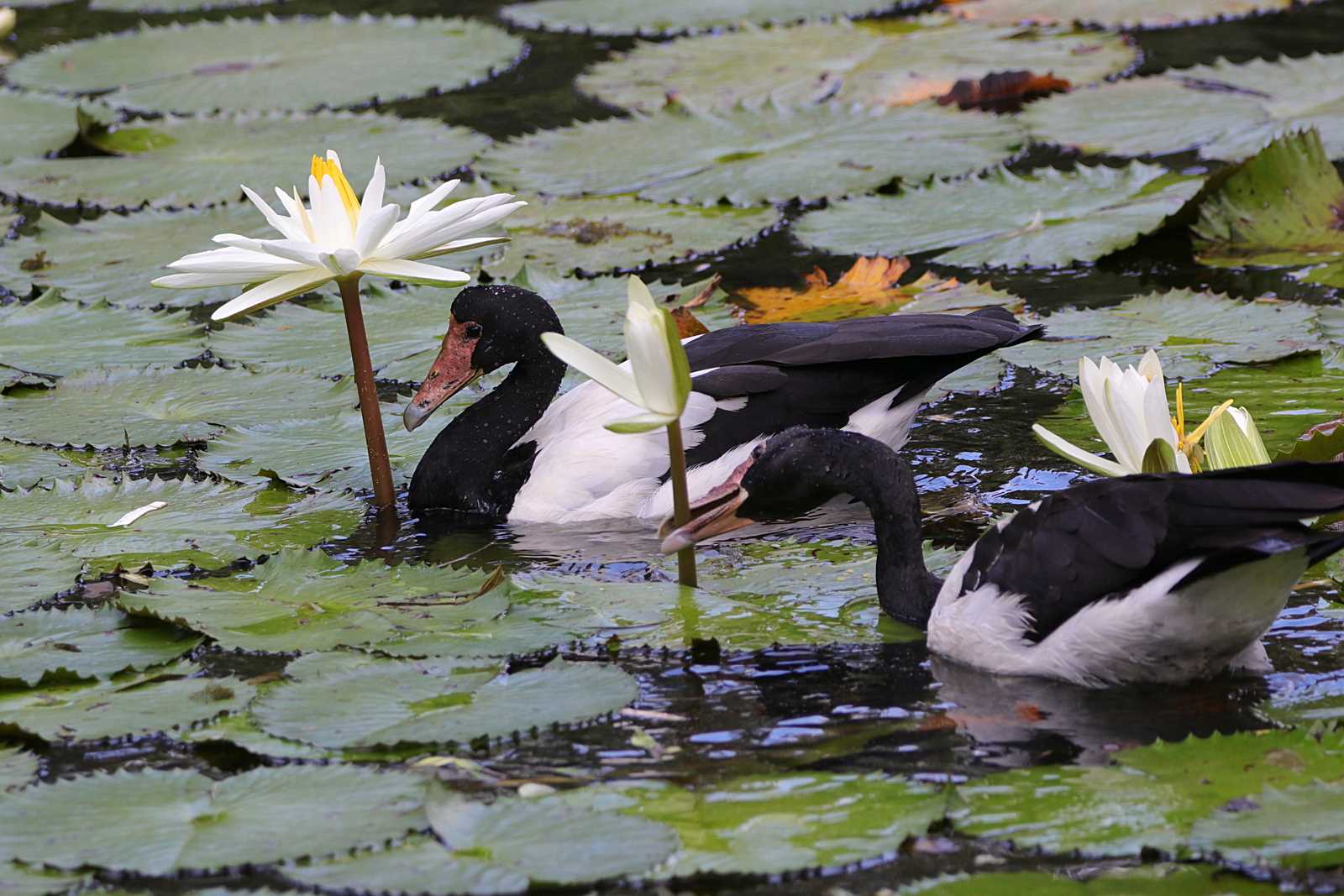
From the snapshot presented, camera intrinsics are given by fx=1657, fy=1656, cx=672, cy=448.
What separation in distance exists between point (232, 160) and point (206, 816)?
4448mm

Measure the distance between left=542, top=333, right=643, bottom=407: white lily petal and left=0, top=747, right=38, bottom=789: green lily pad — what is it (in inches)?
44.2

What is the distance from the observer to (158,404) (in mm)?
4520

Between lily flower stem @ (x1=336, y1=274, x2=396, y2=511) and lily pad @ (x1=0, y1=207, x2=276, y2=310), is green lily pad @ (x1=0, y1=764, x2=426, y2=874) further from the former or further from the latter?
lily pad @ (x1=0, y1=207, x2=276, y2=310)

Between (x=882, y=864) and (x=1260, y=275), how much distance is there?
3.54m

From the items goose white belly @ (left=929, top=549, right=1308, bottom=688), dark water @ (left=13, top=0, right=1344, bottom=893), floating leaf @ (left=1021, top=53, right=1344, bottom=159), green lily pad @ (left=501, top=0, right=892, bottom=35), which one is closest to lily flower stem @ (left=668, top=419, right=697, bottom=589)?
dark water @ (left=13, top=0, right=1344, bottom=893)

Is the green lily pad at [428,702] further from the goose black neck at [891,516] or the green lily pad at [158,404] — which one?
the green lily pad at [158,404]

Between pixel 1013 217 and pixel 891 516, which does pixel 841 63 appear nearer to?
pixel 1013 217

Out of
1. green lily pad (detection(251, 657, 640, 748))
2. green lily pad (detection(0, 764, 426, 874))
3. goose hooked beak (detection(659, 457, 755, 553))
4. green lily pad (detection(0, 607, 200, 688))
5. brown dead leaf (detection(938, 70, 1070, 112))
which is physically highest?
brown dead leaf (detection(938, 70, 1070, 112))

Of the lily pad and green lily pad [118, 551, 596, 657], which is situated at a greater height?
the lily pad

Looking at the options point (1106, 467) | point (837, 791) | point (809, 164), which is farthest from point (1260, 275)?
point (837, 791)

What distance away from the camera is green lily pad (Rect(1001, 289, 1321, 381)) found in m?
4.52

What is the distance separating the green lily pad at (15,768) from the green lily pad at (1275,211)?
Answer: 160 inches

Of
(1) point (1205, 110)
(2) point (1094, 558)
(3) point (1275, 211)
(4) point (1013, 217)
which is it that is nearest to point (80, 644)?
(2) point (1094, 558)

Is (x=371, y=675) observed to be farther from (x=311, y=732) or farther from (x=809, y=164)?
(x=809, y=164)
